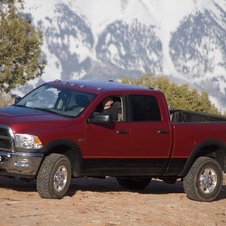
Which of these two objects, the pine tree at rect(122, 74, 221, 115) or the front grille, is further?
the pine tree at rect(122, 74, 221, 115)

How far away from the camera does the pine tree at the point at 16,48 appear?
55719 mm

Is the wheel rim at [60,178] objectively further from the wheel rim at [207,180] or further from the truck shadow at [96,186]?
the wheel rim at [207,180]

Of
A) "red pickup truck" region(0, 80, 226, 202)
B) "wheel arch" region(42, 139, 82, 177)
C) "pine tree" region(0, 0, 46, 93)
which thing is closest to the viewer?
"red pickup truck" region(0, 80, 226, 202)

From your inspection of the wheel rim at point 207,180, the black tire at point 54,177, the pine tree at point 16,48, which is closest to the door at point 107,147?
the black tire at point 54,177

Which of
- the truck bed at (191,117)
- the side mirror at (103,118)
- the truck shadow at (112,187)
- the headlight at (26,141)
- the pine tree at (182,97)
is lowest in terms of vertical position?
the pine tree at (182,97)

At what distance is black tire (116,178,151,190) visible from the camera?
545 inches

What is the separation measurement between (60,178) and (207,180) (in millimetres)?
2773

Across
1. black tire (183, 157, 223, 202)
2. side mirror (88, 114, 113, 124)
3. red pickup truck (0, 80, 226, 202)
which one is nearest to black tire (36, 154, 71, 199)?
red pickup truck (0, 80, 226, 202)

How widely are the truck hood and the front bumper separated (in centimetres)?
34

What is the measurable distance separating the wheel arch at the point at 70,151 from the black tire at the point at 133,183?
7.81 feet

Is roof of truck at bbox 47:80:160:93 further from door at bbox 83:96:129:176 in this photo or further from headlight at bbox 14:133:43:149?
headlight at bbox 14:133:43:149

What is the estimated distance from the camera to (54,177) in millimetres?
11203

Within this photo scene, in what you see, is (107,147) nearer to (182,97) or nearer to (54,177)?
(54,177)

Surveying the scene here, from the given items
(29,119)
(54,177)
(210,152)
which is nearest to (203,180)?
(210,152)
